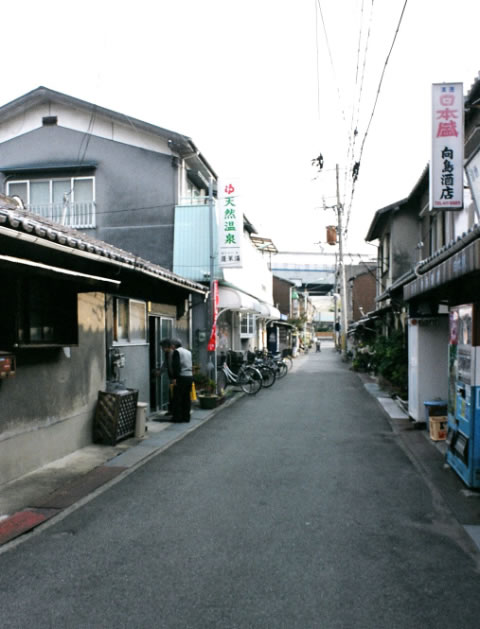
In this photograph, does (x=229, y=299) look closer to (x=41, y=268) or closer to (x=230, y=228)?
(x=230, y=228)

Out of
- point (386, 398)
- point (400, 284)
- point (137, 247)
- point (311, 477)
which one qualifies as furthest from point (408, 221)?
point (311, 477)

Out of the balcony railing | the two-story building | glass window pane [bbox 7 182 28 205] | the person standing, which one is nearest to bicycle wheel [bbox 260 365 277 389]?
the person standing

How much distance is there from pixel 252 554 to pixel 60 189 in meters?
15.0

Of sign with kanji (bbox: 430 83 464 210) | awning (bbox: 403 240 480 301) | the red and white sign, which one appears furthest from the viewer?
the red and white sign

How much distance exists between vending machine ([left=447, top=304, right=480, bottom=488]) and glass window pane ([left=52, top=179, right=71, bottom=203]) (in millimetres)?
13371

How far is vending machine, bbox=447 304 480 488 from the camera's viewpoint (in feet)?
21.0

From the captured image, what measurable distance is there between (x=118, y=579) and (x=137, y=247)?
546 inches

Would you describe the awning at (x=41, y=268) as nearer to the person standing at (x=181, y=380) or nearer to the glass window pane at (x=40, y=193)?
the person standing at (x=181, y=380)

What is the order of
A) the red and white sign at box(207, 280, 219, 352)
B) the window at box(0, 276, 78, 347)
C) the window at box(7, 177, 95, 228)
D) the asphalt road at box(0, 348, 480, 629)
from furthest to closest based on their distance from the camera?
the window at box(7, 177, 95, 228) < the red and white sign at box(207, 280, 219, 352) < the window at box(0, 276, 78, 347) < the asphalt road at box(0, 348, 480, 629)

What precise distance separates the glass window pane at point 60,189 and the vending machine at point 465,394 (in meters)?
13.4

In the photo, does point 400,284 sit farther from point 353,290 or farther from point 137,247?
point 353,290

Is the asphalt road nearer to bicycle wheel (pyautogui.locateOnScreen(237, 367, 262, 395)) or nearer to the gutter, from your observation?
the gutter

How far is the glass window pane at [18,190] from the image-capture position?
1717 centimetres

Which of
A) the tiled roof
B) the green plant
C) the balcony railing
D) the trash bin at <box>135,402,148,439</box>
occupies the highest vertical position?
the balcony railing
